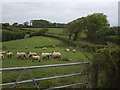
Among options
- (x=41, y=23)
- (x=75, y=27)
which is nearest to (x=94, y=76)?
(x=41, y=23)

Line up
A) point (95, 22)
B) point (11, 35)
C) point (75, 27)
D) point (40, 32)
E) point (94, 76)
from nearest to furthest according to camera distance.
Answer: point (94, 76) < point (11, 35) < point (75, 27) < point (40, 32) < point (95, 22)

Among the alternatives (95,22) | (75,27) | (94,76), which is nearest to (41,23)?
(75,27)

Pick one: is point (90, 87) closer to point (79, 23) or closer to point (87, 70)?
point (87, 70)

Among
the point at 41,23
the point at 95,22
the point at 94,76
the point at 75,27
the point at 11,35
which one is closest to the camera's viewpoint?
the point at 94,76

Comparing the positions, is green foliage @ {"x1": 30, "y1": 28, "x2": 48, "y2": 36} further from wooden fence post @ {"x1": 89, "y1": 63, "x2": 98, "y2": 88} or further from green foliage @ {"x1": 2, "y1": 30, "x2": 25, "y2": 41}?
wooden fence post @ {"x1": 89, "y1": 63, "x2": 98, "y2": 88}

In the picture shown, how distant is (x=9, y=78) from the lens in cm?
876

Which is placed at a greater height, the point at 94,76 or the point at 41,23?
the point at 41,23

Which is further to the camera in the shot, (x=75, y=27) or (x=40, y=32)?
(x=40, y=32)

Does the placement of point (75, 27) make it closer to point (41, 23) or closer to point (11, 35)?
point (41, 23)

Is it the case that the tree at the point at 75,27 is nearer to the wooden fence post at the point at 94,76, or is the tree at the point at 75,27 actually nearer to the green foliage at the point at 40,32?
the green foliage at the point at 40,32

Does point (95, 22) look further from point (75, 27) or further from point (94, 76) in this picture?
point (94, 76)

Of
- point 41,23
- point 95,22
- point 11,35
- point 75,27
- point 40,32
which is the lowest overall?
point 11,35

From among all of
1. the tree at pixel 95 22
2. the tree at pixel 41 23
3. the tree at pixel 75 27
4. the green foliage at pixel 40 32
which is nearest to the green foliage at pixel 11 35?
the green foliage at pixel 40 32

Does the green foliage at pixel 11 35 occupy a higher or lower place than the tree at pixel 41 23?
lower
